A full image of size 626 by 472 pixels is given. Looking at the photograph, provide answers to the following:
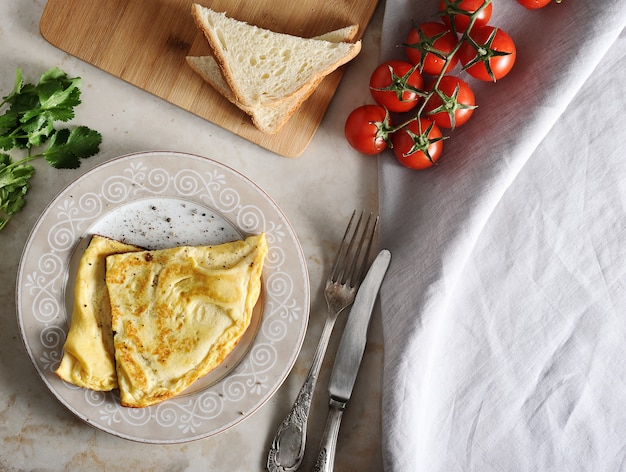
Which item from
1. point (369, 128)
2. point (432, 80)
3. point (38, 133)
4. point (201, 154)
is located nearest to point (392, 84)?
point (369, 128)

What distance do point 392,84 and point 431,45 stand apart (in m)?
0.19

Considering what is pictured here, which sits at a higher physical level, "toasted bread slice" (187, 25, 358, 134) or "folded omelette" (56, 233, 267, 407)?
"toasted bread slice" (187, 25, 358, 134)

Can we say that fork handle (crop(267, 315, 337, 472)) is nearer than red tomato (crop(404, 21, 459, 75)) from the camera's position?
No

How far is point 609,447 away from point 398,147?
4.77ft

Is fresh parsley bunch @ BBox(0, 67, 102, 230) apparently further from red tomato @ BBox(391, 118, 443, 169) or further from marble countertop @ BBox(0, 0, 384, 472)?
red tomato @ BBox(391, 118, 443, 169)

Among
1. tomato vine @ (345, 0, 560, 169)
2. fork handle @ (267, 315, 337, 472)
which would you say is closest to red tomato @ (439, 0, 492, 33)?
tomato vine @ (345, 0, 560, 169)

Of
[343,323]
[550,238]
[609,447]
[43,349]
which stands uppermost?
[550,238]

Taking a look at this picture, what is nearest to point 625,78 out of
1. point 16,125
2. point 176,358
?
point 176,358

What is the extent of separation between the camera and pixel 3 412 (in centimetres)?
247

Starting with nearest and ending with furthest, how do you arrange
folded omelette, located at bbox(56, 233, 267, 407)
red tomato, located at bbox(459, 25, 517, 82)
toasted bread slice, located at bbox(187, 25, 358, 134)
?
1. red tomato, located at bbox(459, 25, 517, 82)
2. folded omelette, located at bbox(56, 233, 267, 407)
3. toasted bread slice, located at bbox(187, 25, 358, 134)

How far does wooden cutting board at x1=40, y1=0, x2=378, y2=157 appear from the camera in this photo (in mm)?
2428

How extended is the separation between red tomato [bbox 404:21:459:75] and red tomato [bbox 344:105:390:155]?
0.74 feet

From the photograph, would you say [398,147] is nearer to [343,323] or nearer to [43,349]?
[343,323]

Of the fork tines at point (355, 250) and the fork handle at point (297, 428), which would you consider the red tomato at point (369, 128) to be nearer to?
the fork tines at point (355, 250)
